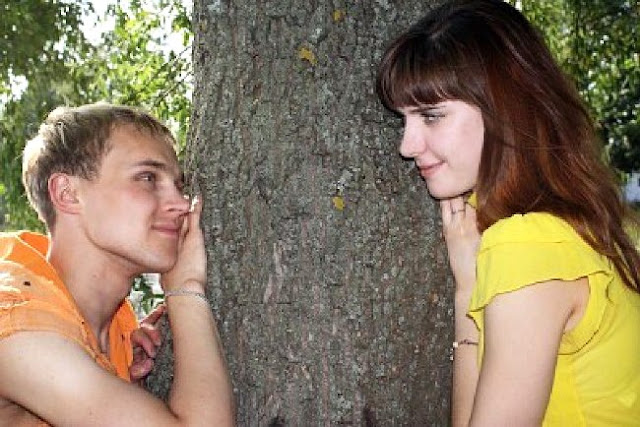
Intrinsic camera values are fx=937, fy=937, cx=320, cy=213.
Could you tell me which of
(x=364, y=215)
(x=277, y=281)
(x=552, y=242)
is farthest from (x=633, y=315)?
(x=277, y=281)

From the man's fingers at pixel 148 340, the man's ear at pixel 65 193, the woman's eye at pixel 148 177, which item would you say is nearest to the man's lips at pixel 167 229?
the woman's eye at pixel 148 177

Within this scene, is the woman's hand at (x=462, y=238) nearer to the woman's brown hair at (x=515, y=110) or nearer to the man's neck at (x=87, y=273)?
the woman's brown hair at (x=515, y=110)

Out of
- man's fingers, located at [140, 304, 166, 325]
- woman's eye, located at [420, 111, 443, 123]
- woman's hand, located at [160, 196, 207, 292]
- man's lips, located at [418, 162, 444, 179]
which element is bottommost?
man's fingers, located at [140, 304, 166, 325]

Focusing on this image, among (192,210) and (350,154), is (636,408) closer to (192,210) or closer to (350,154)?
(350,154)

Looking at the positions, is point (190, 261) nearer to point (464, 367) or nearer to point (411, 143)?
point (411, 143)

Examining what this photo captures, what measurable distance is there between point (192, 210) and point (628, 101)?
1004 cm

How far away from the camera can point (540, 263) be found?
204 cm

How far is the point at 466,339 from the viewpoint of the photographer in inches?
98.9

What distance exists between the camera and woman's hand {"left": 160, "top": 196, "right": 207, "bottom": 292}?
253 centimetres

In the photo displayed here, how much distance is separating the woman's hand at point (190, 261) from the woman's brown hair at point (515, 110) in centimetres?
65

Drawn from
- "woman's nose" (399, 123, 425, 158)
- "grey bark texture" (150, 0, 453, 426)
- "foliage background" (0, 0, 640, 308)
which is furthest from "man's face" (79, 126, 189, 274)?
"foliage background" (0, 0, 640, 308)

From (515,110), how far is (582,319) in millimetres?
515

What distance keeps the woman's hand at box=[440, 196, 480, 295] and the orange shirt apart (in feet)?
3.20

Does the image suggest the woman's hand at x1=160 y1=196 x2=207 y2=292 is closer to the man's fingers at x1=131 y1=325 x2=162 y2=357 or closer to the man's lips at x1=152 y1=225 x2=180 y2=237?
the man's lips at x1=152 y1=225 x2=180 y2=237
